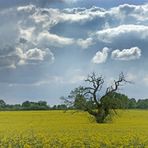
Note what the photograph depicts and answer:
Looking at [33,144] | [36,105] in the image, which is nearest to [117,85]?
[33,144]

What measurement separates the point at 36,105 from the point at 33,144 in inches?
3919

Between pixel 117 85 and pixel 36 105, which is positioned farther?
pixel 36 105

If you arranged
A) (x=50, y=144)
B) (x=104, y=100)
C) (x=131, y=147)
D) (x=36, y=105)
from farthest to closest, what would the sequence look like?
(x=36, y=105) < (x=104, y=100) < (x=50, y=144) < (x=131, y=147)

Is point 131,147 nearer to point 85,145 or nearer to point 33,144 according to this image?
point 85,145

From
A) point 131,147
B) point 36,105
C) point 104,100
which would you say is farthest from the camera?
point 36,105

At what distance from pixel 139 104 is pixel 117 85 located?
71184 mm

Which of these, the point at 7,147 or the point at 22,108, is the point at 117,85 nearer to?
the point at 7,147

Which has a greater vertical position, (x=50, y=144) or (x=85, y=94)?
(x=85, y=94)

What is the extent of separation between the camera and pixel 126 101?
55.7m

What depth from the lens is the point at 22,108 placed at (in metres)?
125

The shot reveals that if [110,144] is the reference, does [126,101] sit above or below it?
above

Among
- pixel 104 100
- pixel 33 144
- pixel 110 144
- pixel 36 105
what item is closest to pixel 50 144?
pixel 33 144

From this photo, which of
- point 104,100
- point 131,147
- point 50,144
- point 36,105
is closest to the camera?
point 131,147

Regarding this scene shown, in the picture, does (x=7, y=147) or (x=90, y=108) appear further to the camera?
(x=90, y=108)
